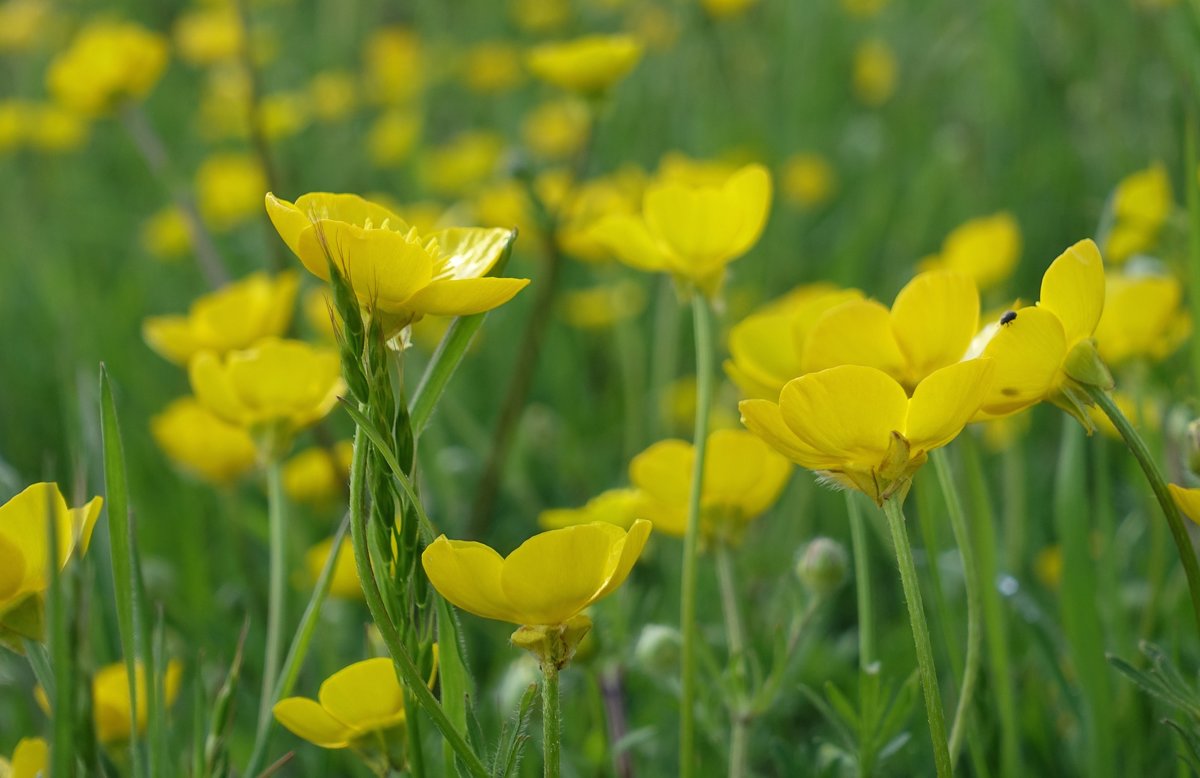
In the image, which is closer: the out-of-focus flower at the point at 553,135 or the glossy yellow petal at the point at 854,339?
the glossy yellow petal at the point at 854,339

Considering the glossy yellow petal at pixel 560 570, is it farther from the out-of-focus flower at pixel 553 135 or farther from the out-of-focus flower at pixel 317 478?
the out-of-focus flower at pixel 553 135


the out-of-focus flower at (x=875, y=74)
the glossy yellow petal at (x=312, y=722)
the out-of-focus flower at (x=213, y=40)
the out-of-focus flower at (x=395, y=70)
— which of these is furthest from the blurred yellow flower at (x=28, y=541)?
the out-of-focus flower at (x=875, y=74)

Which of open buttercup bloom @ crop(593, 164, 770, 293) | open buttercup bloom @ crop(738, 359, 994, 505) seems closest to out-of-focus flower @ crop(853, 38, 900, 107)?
open buttercup bloom @ crop(593, 164, 770, 293)

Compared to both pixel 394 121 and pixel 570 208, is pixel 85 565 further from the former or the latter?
pixel 394 121

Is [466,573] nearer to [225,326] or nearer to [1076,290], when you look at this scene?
[1076,290]

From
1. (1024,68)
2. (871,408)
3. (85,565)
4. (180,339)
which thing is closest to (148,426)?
(180,339)

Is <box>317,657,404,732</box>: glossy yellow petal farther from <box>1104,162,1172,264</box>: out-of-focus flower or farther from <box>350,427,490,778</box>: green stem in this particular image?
<box>1104,162,1172,264</box>: out-of-focus flower
